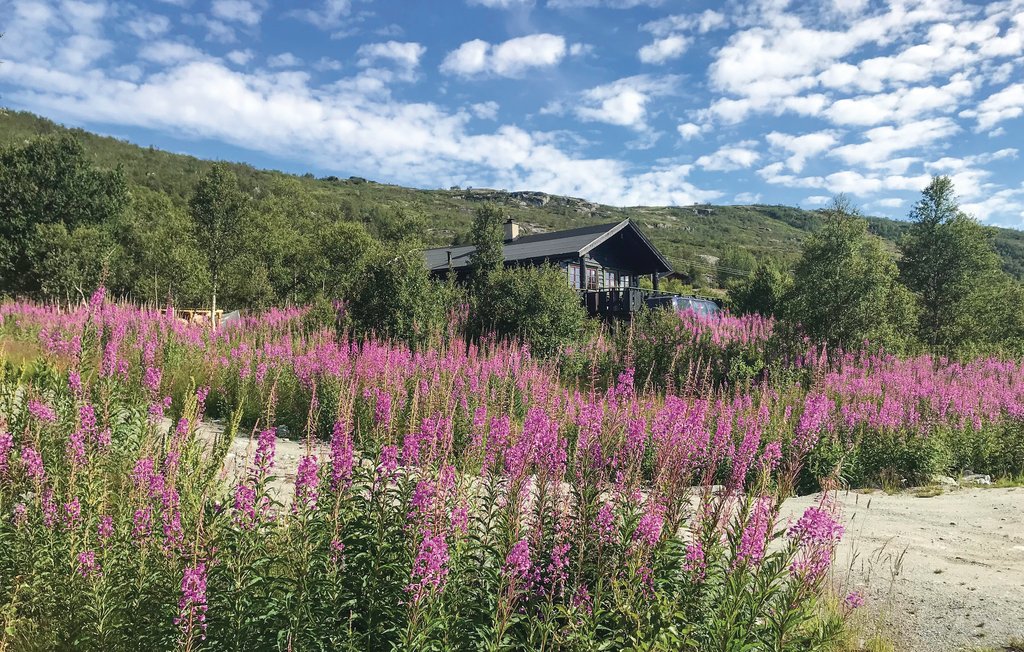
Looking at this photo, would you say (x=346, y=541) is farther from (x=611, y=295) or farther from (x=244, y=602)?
(x=611, y=295)

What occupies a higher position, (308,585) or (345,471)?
(345,471)

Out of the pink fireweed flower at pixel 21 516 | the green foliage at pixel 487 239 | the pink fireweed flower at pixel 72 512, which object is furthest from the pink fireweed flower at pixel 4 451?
the green foliage at pixel 487 239

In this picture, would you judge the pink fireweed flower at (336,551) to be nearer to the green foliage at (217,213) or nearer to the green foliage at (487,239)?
the green foliage at (217,213)

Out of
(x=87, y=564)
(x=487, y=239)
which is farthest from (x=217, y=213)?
(x=87, y=564)

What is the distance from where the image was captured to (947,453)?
31.5 ft

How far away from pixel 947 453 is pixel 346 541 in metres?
10.9

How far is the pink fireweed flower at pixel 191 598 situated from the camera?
7.30 feet

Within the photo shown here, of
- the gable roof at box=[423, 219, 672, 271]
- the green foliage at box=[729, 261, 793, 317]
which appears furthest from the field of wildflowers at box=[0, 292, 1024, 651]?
the green foliage at box=[729, 261, 793, 317]

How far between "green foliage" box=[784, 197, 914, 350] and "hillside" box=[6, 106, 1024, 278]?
15.4m

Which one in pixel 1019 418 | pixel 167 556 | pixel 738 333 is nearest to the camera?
pixel 167 556

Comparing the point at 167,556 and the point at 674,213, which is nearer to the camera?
the point at 167,556

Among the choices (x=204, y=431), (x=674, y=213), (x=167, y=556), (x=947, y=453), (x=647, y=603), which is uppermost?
(x=674, y=213)

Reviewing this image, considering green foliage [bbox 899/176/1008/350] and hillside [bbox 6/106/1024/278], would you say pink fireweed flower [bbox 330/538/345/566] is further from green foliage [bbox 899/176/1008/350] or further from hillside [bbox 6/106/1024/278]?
hillside [bbox 6/106/1024/278]

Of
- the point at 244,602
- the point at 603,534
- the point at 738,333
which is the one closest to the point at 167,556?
the point at 244,602
